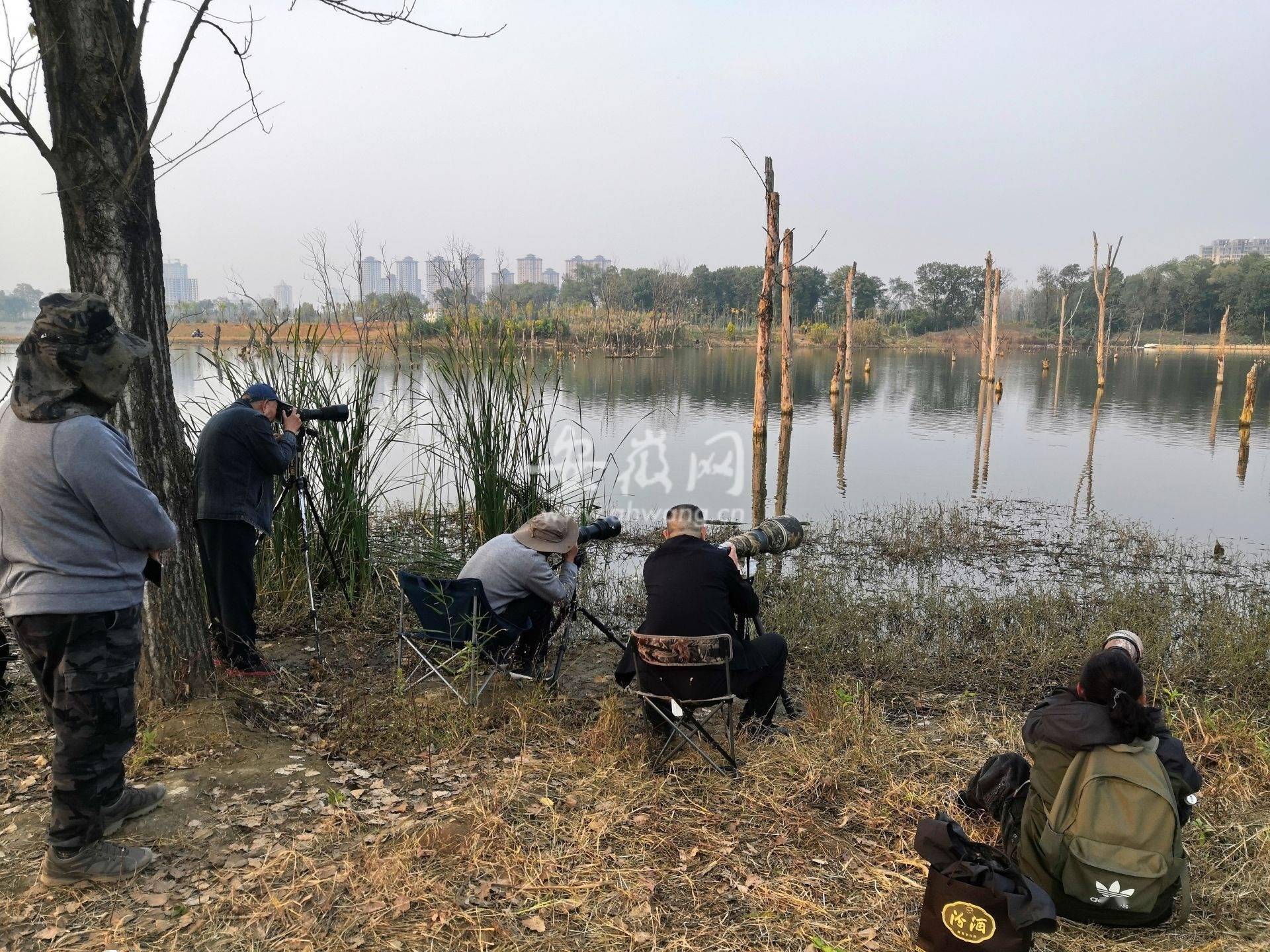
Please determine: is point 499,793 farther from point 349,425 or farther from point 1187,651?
point 1187,651

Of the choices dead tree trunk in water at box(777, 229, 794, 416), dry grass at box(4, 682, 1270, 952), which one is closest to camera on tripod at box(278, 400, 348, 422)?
dry grass at box(4, 682, 1270, 952)

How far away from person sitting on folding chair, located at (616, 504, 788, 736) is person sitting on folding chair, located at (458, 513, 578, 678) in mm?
464

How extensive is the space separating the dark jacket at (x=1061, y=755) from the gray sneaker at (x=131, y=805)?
2641mm

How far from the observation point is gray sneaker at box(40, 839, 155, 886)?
2324mm

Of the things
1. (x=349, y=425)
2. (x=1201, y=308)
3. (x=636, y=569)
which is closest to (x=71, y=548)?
(x=349, y=425)

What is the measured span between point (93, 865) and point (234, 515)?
1.81 metres

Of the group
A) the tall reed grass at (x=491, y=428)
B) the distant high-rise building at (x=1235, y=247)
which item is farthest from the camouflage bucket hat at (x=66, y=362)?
the distant high-rise building at (x=1235, y=247)

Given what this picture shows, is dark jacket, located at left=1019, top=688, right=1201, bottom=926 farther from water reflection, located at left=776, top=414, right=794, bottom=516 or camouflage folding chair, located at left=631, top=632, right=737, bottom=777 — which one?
water reflection, located at left=776, top=414, right=794, bottom=516

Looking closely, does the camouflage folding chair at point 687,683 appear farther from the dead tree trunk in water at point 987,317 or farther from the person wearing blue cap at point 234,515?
the dead tree trunk in water at point 987,317

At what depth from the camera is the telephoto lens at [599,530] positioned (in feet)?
14.1

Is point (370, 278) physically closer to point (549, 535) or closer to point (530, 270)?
point (549, 535)

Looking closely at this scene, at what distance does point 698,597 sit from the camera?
3551 millimetres

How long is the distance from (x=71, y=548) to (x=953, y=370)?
4058 centimetres

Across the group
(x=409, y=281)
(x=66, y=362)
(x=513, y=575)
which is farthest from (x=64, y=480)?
(x=409, y=281)
